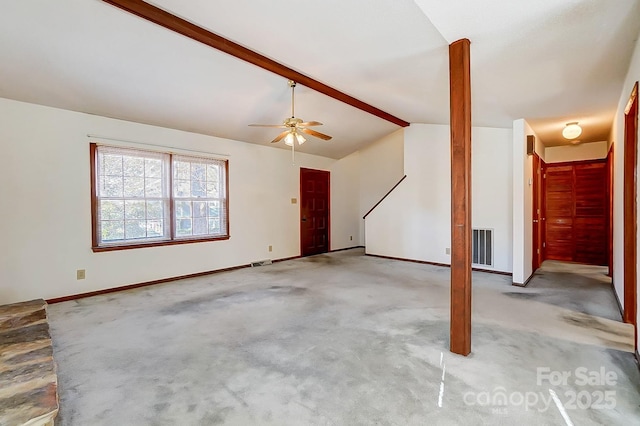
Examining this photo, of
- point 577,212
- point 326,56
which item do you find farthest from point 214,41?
point 577,212

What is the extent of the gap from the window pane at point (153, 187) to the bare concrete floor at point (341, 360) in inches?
59.3

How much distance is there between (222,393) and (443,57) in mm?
3230

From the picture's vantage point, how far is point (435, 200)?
583cm

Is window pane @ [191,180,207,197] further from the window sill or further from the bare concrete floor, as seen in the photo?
the bare concrete floor

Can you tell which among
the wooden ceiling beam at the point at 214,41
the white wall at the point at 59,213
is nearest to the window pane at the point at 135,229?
the white wall at the point at 59,213

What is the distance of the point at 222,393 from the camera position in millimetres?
1912

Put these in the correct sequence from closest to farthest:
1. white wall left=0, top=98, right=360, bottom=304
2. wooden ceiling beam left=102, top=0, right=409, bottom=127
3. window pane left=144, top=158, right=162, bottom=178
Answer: wooden ceiling beam left=102, top=0, right=409, bottom=127
white wall left=0, top=98, right=360, bottom=304
window pane left=144, top=158, right=162, bottom=178

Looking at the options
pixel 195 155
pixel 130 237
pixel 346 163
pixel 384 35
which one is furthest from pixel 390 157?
pixel 130 237

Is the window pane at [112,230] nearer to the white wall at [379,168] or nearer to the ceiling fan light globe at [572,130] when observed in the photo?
the white wall at [379,168]

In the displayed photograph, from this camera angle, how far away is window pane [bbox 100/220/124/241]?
4203 mm

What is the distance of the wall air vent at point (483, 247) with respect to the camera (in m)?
5.21

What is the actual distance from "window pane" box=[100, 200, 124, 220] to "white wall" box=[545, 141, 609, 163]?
306 inches

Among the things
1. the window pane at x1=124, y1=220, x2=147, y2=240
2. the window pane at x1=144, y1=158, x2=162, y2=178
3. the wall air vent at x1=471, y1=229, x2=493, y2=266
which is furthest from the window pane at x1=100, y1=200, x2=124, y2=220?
the wall air vent at x1=471, y1=229, x2=493, y2=266

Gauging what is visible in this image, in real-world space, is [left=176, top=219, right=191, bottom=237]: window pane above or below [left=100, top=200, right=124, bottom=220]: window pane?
below
